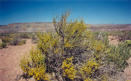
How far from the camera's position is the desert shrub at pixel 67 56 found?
132 inches

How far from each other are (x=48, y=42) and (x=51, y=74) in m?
1.50

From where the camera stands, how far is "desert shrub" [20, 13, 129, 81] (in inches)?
132

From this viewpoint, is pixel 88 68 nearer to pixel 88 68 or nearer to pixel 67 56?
pixel 88 68

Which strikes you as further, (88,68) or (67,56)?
(67,56)

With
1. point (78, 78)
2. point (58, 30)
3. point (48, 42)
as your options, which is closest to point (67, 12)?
point (58, 30)

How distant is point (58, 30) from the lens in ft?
13.7

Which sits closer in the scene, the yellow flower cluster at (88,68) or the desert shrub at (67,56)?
the yellow flower cluster at (88,68)

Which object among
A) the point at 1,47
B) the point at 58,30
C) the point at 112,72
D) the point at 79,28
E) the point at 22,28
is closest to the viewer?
the point at 112,72

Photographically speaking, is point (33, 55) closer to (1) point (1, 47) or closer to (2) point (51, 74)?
(2) point (51, 74)

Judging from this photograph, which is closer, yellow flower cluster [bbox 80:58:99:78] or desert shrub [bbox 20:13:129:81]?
yellow flower cluster [bbox 80:58:99:78]

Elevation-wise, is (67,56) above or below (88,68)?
above

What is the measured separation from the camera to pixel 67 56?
13.2 ft

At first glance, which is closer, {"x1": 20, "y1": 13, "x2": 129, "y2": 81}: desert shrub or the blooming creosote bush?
the blooming creosote bush

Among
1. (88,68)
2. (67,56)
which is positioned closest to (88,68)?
(88,68)
